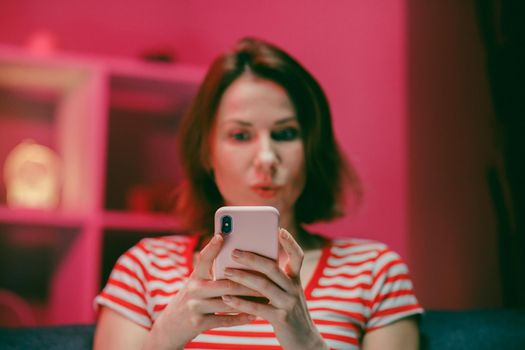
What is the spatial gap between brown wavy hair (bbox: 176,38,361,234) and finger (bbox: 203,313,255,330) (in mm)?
427

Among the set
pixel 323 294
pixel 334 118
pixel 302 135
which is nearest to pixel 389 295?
pixel 323 294

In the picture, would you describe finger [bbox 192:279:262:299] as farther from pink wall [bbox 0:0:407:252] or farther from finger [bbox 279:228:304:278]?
pink wall [bbox 0:0:407:252]

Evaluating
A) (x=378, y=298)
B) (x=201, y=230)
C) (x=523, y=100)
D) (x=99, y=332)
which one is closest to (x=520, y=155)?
(x=523, y=100)

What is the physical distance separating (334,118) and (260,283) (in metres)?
1.05

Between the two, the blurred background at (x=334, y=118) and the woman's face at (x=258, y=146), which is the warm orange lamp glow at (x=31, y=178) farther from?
the woman's face at (x=258, y=146)

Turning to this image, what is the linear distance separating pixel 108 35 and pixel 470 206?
61.3 inches

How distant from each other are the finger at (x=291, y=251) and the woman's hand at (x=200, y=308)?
6cm

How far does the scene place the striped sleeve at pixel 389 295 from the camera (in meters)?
1.27

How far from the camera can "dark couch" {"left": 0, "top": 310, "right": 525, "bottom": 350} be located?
1.21 metres

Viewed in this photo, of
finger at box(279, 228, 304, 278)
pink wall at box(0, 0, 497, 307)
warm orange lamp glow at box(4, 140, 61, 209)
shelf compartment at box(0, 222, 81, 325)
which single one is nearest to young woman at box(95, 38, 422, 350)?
finger at box(279, 228, 304, 278)

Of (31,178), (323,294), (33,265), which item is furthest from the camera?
(33,265)

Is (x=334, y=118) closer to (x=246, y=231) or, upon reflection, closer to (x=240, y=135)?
(x=240, y=135)

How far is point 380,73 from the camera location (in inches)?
73.0

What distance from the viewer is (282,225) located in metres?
1.41
